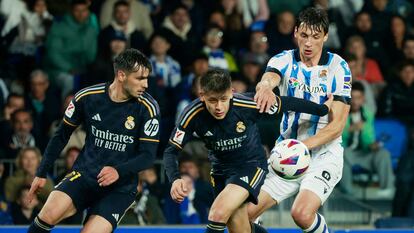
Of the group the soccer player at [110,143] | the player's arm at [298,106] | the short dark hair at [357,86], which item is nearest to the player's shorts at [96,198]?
the soccer player at [110,143]

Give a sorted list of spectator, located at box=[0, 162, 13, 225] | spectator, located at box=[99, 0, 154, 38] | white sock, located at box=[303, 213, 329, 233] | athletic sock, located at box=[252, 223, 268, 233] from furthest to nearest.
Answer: spectator, located at box=[99, 0, 154, 38] → spectator, located at box=[0, 162, 13, 225] → athletic sock, located at box=[252, 223, 268, 233] → white sock, located at box=[303, 213, 329, 233]

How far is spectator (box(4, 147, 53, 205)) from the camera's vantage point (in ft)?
40.2

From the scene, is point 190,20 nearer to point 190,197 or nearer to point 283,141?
point 190,197

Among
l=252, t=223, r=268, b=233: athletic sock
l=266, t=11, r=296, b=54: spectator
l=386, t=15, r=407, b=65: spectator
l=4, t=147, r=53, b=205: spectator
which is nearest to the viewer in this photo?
l=252, t=223, r=268, b=233: athletic sock

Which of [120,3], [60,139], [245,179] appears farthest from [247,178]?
[120,3]

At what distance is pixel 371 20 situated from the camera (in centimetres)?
1530

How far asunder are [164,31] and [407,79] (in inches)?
123

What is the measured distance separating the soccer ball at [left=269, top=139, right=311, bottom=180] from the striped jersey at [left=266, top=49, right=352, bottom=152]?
0.40 m

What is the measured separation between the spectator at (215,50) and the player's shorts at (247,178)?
4905mm

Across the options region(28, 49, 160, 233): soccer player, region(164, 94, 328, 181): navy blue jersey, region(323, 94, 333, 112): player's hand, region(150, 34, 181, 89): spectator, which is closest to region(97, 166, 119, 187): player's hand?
region(28, 49, 160, 233): soccer player

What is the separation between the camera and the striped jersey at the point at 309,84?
9.43 metres

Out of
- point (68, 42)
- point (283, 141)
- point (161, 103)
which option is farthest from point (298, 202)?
point (68, 42)

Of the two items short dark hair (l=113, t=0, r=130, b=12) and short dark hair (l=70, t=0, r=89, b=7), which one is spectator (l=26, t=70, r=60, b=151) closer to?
short dark hair (l=70, t=0, r=89, b=7)

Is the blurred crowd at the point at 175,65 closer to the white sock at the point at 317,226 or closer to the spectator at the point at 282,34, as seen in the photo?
the spectator at the point at 282,34
